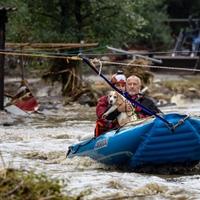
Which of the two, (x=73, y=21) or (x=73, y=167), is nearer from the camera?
(x=73, y=167)

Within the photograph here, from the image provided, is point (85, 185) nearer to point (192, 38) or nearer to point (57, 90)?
point (57, 90)

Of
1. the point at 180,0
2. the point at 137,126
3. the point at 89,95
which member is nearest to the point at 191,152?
the point at 137,126

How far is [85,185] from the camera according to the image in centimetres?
740

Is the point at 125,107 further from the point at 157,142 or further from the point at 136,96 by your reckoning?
the point at 157,142

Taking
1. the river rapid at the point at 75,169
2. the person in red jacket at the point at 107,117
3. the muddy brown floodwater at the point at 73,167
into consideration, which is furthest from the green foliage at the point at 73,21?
the person in red jacket at the point at 107,117

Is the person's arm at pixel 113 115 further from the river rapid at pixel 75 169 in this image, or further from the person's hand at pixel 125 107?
the river rapid at pixel 75 169

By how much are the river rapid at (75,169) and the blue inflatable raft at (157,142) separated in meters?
0.23

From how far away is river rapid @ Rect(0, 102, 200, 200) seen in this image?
700 cm

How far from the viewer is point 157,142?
7.81m

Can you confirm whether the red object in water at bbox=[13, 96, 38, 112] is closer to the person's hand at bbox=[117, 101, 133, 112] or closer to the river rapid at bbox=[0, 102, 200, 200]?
the river rapid at bbox=[0, 102, 200, 200]

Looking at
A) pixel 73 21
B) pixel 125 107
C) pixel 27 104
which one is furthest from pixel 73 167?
pixel 73 21

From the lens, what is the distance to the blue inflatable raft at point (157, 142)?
7801 millimetres

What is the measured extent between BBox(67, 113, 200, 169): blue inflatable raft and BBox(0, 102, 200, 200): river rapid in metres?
0.23

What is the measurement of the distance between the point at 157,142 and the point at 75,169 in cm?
142
